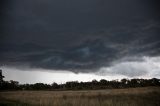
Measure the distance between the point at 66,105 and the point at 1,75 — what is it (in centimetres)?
8223

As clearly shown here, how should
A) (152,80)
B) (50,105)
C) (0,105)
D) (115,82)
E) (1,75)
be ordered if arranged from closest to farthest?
1. (0,105)
2. (50,105)
3. (1,75)
4. (152,80)
5. (115,82)


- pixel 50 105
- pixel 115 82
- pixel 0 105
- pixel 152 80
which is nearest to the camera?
pixel 0 105

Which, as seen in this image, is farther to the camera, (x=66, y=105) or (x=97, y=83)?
(x=97, y=83)

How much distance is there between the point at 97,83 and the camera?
4719 inches

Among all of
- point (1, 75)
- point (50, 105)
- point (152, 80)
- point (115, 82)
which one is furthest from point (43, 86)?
point (50, 105)

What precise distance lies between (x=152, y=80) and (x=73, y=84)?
39.3 m

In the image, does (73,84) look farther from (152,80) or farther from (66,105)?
(66,105)

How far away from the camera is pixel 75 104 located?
21109 mm

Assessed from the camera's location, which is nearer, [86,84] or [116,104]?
[116,104]

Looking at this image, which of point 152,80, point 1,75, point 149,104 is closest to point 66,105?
point 149,104

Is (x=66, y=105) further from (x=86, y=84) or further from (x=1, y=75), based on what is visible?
(x=86, y=84)

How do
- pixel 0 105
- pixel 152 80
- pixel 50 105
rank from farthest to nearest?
1. pixel 152 80
2. pixel 50 105
3. pixel 0 105

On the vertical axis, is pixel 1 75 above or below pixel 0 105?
above

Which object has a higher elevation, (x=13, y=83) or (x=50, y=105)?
(x=13, y=83)
